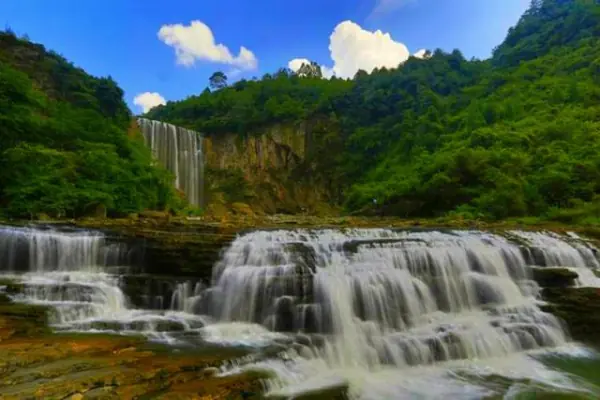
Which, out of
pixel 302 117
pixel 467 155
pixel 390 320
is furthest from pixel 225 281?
pixel 302 117

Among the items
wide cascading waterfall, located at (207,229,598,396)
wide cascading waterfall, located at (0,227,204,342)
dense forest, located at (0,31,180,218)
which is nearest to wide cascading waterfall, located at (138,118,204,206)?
dense forest, located at (0,31,180,218)

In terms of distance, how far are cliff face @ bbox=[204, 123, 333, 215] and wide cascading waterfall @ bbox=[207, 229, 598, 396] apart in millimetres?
30269

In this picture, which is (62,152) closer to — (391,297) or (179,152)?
(391,297)

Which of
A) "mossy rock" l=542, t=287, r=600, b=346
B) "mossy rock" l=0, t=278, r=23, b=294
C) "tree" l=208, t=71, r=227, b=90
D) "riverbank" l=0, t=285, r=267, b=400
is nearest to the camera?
"riverbank" l=0, t=285, r=267, b=400

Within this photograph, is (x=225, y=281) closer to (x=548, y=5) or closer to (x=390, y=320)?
(x=390, y=320)

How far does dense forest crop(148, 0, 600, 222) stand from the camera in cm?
1980

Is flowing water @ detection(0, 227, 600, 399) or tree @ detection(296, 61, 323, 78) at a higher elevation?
tree @ detection(296, 61, 323, 78)

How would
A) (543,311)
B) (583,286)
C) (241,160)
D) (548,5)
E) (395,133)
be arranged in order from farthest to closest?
(548,5)
(241,160)
(395,133)
(583,286)
(543,311)

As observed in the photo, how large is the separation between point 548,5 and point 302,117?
37.7 metres

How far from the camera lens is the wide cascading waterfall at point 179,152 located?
31500mm

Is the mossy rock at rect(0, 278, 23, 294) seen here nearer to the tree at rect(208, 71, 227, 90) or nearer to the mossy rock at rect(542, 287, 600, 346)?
the mossy rock at rect(542, 287, 600, 346)

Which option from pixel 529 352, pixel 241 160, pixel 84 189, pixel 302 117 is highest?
pixel 302 117

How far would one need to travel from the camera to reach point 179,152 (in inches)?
1357

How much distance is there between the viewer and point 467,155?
2192 cm
